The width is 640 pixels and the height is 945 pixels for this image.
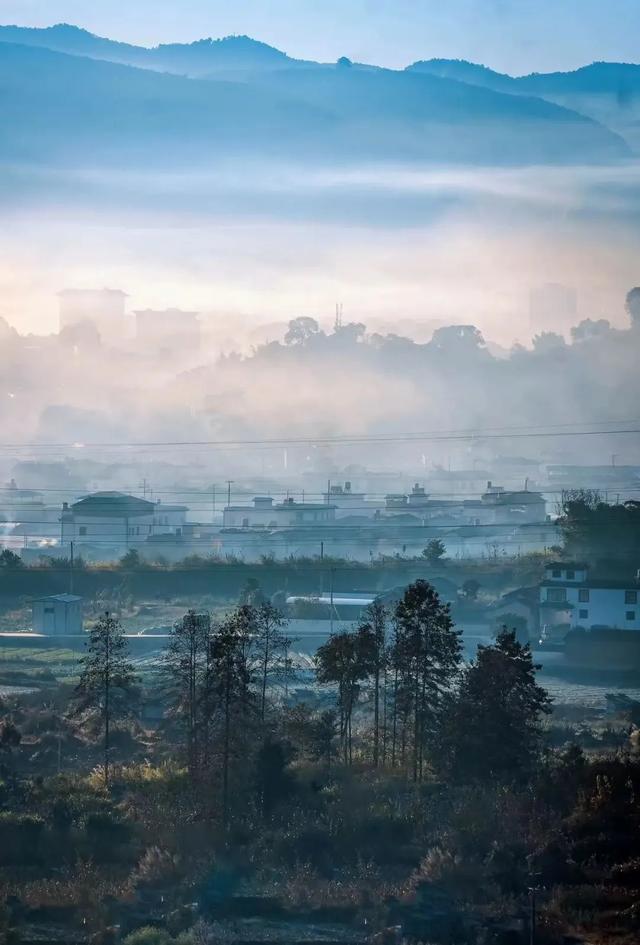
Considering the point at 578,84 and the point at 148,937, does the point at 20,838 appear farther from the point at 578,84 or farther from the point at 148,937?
→ the point at 578,84

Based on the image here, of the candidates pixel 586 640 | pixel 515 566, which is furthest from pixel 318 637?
pixel 515 566

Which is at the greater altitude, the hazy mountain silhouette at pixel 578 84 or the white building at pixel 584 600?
the hazy mountain silhouette at pixel 578 84

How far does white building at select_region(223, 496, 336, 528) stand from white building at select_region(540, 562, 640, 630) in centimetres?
1049

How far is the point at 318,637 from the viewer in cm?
1520

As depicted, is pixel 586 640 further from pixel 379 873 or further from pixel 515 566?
pixel 379 873

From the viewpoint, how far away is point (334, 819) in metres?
7.47

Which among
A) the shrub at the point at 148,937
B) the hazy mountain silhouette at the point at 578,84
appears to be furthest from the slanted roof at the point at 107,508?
the hazy mountain silhouette at the point at 578,84

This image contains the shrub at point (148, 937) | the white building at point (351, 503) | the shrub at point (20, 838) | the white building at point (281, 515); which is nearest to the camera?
the shrub at point (148, 937)

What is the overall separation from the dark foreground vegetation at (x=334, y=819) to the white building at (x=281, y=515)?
673 inches

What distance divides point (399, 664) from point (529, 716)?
92cm

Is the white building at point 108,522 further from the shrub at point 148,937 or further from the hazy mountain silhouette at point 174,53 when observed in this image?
the hazy mountain silhouette at point 174,53

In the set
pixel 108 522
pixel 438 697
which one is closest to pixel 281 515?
pixel 108 522

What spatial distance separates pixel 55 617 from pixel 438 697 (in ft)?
27.3

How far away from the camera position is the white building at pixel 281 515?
27.1m
